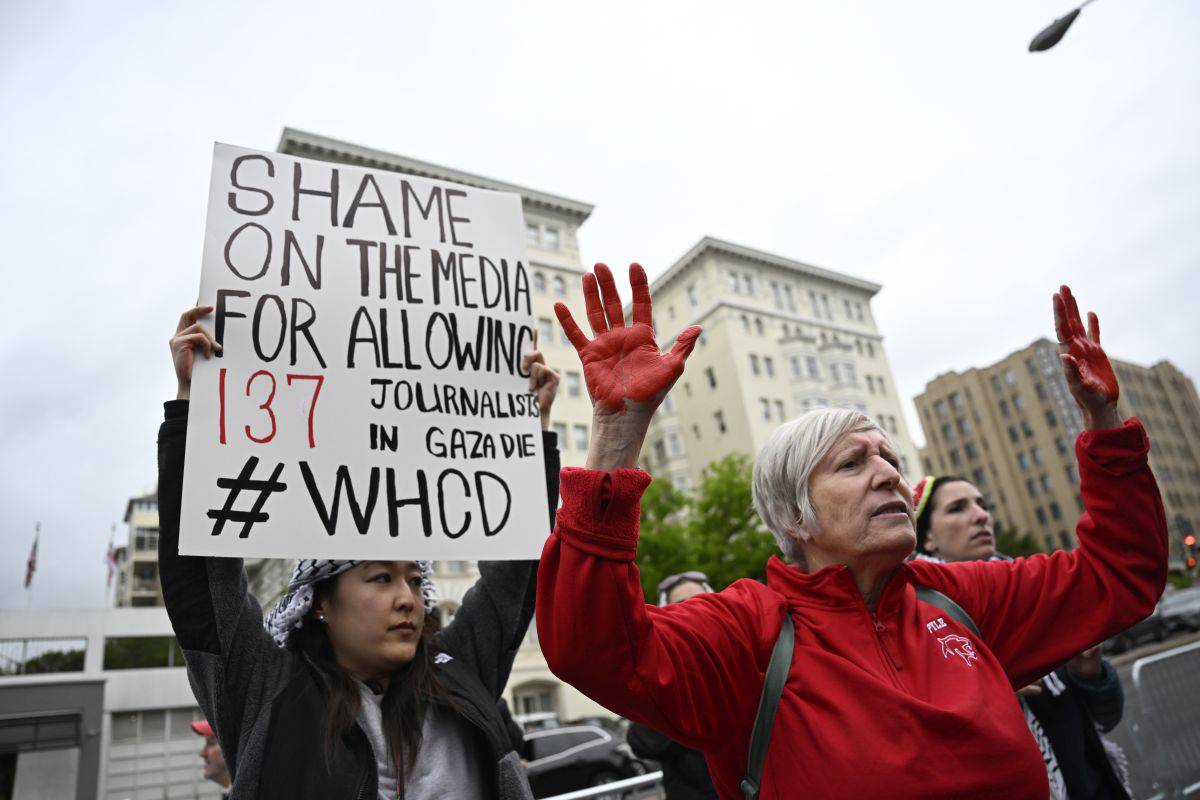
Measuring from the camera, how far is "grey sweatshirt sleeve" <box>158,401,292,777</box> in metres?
2.17

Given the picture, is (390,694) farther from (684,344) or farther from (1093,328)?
(1093,328)

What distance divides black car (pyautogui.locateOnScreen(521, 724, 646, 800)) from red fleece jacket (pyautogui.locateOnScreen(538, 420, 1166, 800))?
1183cm

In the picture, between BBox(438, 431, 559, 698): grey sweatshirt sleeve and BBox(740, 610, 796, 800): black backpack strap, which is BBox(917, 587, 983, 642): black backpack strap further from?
BBox(438, 431, 559, 698): grey sweatshirt sleeve

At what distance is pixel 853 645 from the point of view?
6.21ft

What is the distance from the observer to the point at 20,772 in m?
26.9

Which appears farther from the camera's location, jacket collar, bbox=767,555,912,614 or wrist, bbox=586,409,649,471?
jacket collar, bbox=767,555,912,614

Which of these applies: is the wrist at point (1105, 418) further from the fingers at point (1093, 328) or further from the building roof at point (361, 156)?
the building roof at point (361, 156)

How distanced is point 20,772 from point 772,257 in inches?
1733

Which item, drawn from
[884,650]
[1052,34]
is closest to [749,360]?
[1052,34]

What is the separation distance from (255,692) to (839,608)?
162 cm

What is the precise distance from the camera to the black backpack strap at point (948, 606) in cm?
215

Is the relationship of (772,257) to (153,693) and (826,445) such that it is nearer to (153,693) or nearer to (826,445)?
(153,693)

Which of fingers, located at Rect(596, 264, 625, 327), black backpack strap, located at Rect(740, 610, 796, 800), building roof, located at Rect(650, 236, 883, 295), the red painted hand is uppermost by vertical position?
building roof, located at Rect(650, 236, 883, 295)

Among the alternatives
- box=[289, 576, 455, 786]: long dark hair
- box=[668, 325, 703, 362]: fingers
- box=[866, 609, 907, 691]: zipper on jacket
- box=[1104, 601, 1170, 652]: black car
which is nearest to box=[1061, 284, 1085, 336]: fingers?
box=[866, 609, 907, 691]: zipper on jacket
